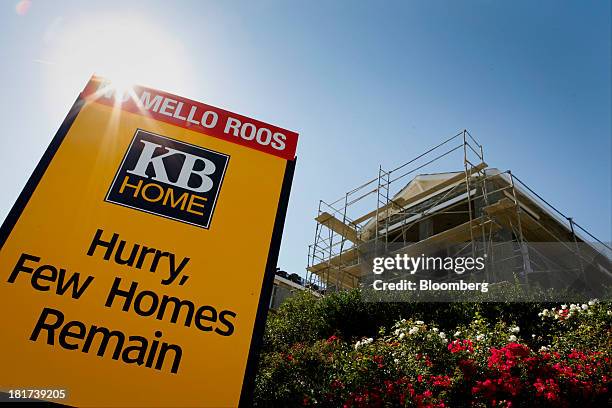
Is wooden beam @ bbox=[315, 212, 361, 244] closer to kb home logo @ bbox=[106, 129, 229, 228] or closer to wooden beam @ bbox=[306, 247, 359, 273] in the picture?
wooden beam @ bbox=[306, 247, 359, 273]

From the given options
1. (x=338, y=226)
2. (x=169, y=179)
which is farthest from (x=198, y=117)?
(x=338, y=226)

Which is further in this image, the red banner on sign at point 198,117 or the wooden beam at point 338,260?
the wooden beam at point 338,260

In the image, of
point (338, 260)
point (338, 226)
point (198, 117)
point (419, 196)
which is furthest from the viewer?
point (338, 226)

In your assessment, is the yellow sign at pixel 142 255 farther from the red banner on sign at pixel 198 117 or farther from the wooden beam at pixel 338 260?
the wooden beam at pixel 338 260

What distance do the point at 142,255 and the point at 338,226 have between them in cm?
1440

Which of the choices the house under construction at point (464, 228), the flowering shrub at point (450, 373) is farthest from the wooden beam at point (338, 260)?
the flowering shrub at point (450, 373)

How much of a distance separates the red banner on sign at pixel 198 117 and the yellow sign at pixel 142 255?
0.01m

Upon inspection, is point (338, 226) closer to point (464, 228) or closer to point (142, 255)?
point (464, 228)

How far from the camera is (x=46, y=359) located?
1.91 m

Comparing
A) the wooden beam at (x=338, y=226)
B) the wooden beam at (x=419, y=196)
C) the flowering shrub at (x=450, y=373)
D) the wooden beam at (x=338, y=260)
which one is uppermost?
the wooden beam at (x=419, y=196)

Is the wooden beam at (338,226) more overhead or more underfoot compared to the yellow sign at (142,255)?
more overhead

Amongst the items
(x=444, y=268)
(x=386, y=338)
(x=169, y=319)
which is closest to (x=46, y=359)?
(x=169, y=319)

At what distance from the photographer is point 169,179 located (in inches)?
101

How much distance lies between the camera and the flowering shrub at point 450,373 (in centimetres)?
462
